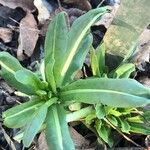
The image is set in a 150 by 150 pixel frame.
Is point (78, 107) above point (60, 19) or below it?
below

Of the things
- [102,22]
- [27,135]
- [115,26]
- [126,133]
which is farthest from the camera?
[102,22]

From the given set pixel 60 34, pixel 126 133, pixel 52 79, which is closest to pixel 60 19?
pixel 60 34

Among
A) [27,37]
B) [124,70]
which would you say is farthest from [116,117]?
[27,37]

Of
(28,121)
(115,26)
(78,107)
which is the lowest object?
(78,107)

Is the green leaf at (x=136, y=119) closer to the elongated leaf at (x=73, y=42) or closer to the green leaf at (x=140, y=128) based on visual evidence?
the green leaf at (x=140, y=128)

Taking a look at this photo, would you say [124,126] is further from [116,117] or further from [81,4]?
[81,4]

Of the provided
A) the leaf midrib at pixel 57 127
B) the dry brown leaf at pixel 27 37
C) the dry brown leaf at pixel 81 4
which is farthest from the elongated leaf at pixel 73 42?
the dry brown leaf at pixel 81 4

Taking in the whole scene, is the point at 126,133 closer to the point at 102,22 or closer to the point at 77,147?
the point at 77,147
